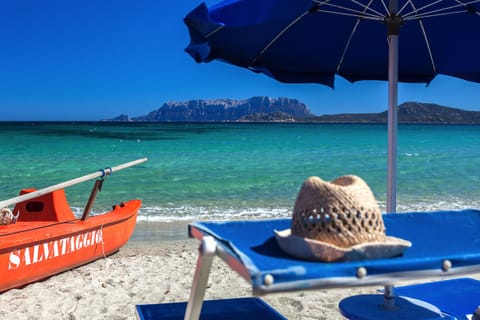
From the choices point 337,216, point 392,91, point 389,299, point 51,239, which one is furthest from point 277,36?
point 51,239

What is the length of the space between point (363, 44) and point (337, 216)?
2612 millimetres

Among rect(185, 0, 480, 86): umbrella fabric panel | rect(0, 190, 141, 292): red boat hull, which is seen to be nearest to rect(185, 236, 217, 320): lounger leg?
rect(185, 0, 480, 86): umbrella fabric panel

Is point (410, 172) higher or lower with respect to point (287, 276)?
lower

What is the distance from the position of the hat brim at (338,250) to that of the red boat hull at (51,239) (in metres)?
2.99

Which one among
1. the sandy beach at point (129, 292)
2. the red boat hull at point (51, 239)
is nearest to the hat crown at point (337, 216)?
the sandy beach at point (129, 292)

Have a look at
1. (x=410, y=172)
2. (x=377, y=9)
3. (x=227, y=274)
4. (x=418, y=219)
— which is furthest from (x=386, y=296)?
(x=410, y=172)

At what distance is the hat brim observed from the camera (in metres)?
1.62

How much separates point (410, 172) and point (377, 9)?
13.5m

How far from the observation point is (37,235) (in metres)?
4.27

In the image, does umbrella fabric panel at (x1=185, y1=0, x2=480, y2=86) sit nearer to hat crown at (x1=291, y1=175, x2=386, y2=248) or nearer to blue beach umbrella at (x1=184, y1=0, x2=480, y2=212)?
blue beach umbrella at (x1=184, y1=0, x2=480, y2=212)

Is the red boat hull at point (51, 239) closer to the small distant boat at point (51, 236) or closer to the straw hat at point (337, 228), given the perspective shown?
the small distant boat at point (51, 236)

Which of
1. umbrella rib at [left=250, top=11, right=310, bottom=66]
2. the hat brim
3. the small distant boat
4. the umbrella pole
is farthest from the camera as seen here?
the small distant boat

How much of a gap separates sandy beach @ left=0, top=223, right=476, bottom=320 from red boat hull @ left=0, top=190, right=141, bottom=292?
0.34ft

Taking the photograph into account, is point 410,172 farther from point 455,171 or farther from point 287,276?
point 287,276
